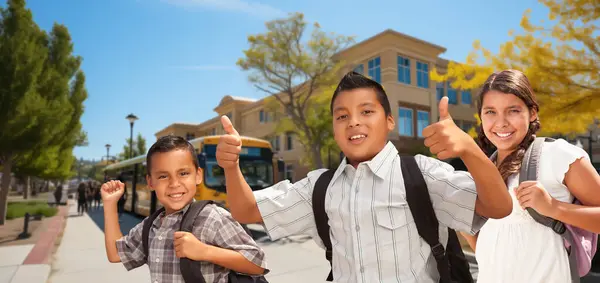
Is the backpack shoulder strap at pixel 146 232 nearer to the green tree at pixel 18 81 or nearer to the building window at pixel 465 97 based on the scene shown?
the green tree at pixel 18 81

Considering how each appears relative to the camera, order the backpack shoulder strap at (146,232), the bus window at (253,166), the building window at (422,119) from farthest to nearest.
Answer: the building window at (422,119) < the bus window at (253,166) < the backpack shoulder strap at (146,232)

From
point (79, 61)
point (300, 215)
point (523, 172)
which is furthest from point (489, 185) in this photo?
point (79, 61)

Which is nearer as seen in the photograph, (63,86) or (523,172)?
(523,172)

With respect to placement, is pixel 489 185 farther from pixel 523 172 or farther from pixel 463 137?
pixel 523 172

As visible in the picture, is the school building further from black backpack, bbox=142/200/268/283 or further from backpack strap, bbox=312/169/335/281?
backpack strap, bbox=312/169/335/281

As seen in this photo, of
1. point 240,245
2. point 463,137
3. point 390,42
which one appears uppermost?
point 390,42

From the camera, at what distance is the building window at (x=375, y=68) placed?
93.6ft

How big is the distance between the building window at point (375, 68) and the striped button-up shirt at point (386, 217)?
2729 cm

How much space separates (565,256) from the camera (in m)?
1.78

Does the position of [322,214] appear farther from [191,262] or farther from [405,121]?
[405,121]

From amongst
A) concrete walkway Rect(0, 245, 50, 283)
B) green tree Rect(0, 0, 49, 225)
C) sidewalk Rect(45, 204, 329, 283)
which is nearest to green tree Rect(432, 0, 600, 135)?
sidewalk Rect(45, 204, 329, 283)

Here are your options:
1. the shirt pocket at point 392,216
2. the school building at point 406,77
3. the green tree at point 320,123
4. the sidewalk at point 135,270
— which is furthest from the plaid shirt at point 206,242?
the school building at point 406,77

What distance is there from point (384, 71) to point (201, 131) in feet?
122

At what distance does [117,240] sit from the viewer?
2432 mm
